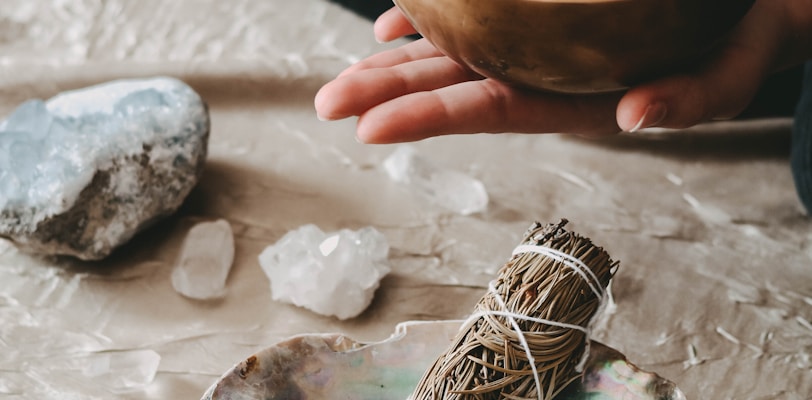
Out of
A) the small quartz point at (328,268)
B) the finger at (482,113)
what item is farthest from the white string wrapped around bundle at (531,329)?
the small quartz point at (328,268)

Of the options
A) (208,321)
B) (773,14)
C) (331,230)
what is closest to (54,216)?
(208,321)

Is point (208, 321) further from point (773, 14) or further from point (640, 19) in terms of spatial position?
point (773, 14)

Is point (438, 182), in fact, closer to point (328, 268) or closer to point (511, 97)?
point (328, 268)

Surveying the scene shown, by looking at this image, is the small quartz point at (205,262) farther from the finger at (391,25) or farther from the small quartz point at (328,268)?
the finger at (391,25)

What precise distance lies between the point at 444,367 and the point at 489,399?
0.05 metres

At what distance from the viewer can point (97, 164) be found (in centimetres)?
95

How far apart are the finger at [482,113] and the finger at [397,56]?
0.10m

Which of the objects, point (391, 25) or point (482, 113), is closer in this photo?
point (482, 113)

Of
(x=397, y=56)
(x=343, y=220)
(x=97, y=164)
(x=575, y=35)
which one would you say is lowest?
(x=343, y=220)

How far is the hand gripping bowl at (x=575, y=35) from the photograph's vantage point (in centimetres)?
58

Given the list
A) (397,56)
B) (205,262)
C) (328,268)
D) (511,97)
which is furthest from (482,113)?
(205,262)

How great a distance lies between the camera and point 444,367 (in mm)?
706

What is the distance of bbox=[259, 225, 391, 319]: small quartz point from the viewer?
0.93 meters

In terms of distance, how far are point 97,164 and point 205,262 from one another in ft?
0.55
